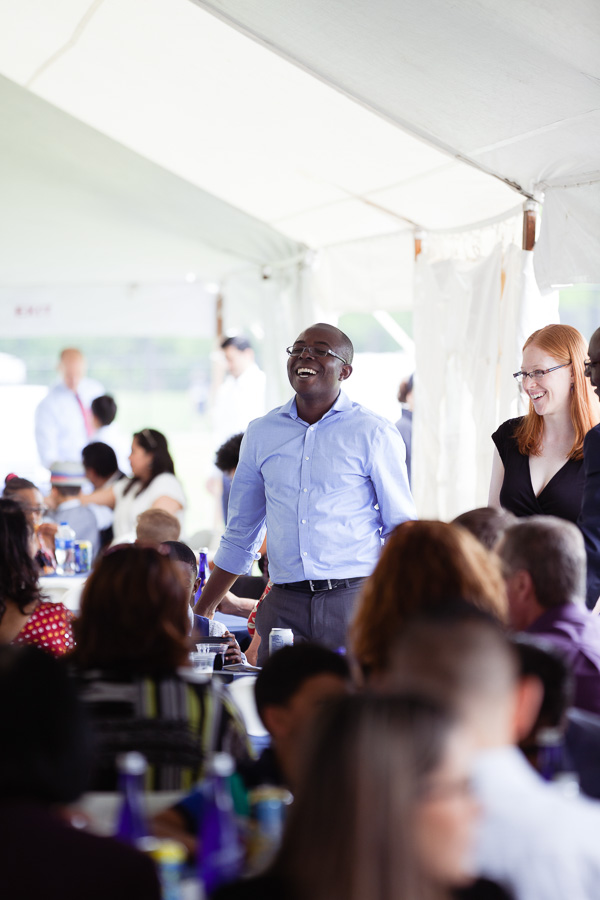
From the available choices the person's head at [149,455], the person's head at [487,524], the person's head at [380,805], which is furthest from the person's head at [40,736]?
the person's head at [149,455]

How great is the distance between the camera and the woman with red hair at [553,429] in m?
3.29

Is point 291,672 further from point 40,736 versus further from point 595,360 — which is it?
point 595,360

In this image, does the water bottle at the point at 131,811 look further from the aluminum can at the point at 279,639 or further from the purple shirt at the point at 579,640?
the aluminum can at the point at 279,639

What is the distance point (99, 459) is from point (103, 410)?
5.17 ft

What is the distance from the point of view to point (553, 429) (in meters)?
3.36

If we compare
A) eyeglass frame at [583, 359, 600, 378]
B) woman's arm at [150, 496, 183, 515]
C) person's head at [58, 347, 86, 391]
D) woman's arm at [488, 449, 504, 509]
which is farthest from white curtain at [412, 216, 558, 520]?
person's head at [58, 347, 86, 391]

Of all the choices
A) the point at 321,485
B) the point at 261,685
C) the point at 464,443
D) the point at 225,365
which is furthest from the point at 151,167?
the point at 261,685

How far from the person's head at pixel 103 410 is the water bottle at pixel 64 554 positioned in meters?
2.06

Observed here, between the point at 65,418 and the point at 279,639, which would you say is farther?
the point at 65,418

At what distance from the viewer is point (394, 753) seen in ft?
3.39

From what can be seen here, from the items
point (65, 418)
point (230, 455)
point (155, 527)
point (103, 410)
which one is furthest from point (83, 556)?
point (65, 418)

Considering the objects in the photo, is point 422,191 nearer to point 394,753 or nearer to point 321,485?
point 321,485

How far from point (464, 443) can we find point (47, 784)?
3757mm

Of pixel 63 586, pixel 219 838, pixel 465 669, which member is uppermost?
pixel 465 669
